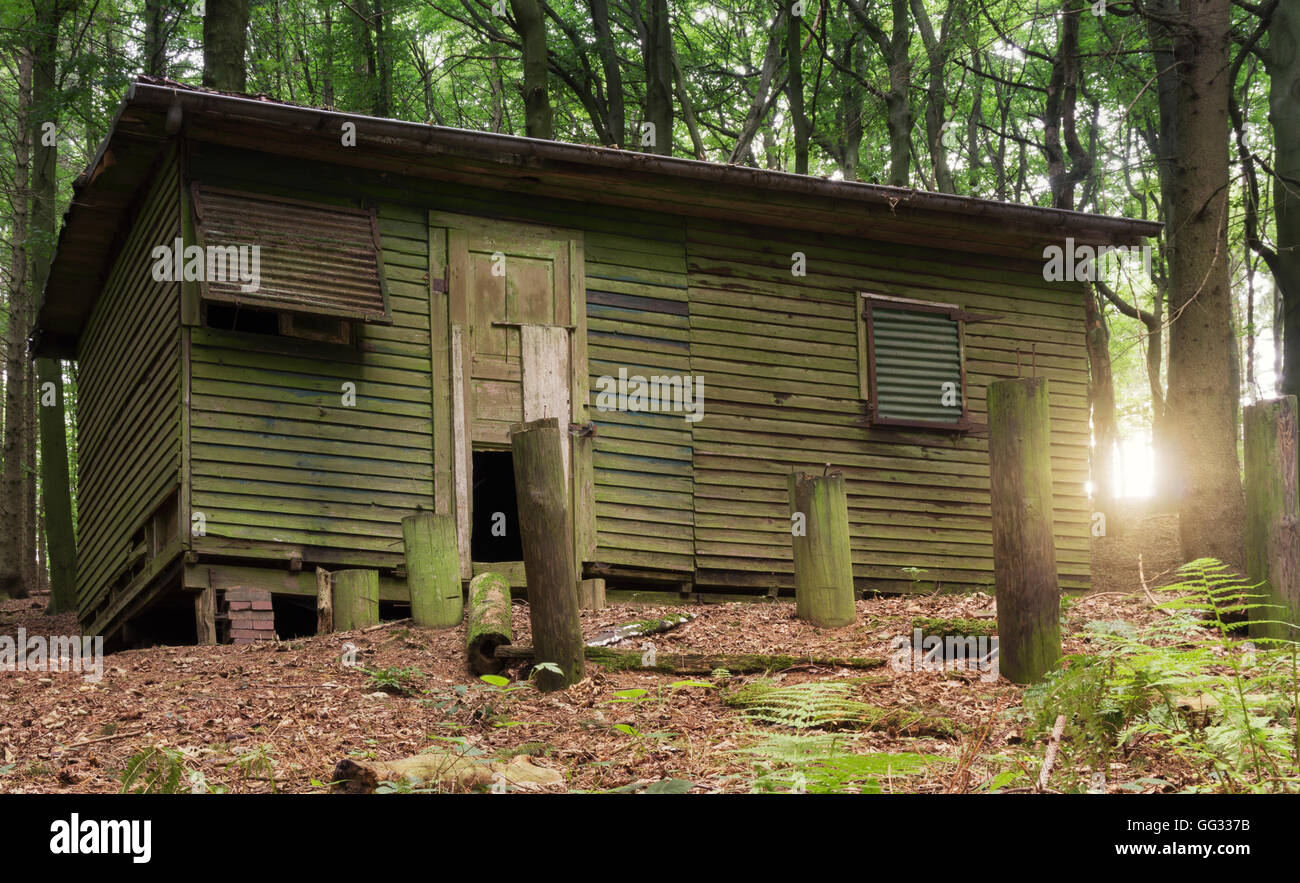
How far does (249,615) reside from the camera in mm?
10148

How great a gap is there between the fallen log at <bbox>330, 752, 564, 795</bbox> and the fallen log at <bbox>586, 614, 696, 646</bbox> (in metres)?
3.28

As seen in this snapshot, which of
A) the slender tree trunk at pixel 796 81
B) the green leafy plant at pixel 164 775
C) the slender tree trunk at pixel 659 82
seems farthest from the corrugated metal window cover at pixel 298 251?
the slender tree trunk at pixel 796 81

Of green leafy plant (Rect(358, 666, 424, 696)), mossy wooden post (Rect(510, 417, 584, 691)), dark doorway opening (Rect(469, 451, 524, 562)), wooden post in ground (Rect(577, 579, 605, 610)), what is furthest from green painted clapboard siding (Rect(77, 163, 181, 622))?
mossy wooden post (Rect(510, 417, 584, 691))

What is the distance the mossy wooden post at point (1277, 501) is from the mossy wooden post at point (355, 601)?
6248 millimetres

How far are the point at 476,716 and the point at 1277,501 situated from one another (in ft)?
15.1

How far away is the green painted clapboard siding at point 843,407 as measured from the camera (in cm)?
1262

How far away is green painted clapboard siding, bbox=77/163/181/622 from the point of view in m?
10.9

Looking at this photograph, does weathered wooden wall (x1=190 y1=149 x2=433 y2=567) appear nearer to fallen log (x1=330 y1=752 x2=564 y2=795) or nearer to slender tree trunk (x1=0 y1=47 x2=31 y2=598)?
fallen log (x1=330 y1=752 x2=564 y2=795)

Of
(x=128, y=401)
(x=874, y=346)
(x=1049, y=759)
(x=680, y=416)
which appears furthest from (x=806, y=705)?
(x=128, y=401)

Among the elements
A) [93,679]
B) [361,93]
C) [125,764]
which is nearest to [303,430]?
[93,679]

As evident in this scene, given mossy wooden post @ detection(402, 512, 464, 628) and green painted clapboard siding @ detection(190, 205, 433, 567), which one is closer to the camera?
mossy wooden post @ detection(402, 512, 464, 628)
